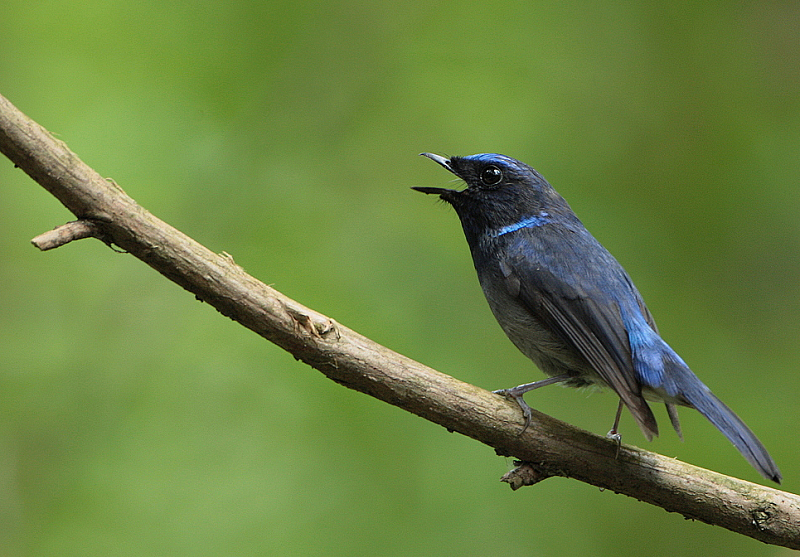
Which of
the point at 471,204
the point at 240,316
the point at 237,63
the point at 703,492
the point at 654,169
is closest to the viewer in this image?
the point at 240,316

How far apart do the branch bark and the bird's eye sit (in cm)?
129

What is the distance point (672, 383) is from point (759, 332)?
2.26m

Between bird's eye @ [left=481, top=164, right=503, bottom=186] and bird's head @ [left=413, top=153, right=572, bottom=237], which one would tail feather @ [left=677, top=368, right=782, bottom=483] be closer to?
bird's head @ [left=413, top=153, right=572, bottom=237]

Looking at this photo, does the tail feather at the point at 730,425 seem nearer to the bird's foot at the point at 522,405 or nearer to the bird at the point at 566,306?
the bird at the point at 566,306

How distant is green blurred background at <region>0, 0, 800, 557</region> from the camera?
3.88m

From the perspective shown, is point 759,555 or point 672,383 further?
point 759,555

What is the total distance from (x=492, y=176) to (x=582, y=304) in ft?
3.07

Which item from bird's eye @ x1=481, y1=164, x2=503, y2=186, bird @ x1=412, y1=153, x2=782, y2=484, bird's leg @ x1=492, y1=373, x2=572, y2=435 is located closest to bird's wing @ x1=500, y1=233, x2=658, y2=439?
bird @ x1=412, y1=153, x2=782, y2=484

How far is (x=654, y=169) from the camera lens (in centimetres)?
503

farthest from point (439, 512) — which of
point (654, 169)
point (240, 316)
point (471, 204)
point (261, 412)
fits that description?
point (654, 169)

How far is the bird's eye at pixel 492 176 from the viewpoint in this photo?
368 centimetres

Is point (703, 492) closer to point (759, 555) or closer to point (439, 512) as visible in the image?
point (439, 512)

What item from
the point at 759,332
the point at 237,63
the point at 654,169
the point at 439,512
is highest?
the point at 654,169

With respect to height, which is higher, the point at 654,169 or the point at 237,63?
the point at 654,169
